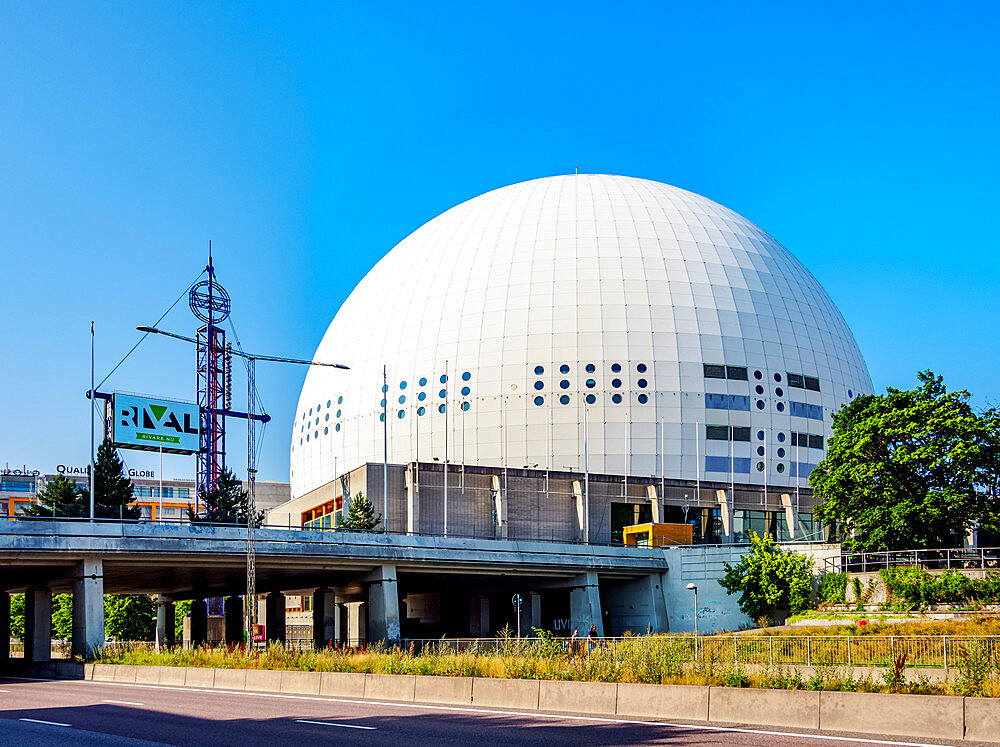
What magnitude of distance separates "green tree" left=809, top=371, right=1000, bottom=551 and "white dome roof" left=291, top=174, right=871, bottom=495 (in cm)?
1892

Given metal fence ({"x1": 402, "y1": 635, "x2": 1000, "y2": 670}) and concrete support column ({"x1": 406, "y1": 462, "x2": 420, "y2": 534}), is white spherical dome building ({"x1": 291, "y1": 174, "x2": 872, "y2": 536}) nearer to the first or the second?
concrete support column ({"x1": 406, "y1": 462, "x2": 420, "y2": 534})

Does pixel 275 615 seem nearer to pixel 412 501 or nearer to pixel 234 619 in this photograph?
pixel 234 619

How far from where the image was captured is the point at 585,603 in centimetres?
5888

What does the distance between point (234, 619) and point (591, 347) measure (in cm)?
2974

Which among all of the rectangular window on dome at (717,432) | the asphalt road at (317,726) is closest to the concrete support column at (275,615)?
the rectangular window on dome at (717,432)

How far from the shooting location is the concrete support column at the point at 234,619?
70.4 m

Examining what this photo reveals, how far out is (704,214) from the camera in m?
88.8

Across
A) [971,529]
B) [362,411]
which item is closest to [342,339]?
[362,411]

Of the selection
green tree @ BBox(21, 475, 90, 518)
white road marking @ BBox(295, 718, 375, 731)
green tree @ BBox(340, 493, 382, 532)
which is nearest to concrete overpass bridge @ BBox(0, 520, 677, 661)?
green tree @ BBox(340, 493, 382, 532)

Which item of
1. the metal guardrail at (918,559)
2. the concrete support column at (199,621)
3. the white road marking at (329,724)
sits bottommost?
the concrete support column at (199,621)

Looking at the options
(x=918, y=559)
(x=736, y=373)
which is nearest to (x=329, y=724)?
(x=918, y=559)

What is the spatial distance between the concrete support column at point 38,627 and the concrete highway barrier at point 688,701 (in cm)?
2710

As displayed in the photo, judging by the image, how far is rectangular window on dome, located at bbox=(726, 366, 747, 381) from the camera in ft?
251

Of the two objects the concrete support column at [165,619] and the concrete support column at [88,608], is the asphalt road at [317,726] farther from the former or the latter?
the concrete support column at [165,619]
